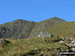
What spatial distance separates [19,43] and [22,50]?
3.96 metres

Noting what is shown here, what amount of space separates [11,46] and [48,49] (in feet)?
16.8

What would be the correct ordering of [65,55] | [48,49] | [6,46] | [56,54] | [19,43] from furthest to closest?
[19,43]
[6,46]
[48,49]
[56,54]
[65,55]

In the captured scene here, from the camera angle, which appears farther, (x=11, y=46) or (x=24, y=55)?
(x=11, y=46)

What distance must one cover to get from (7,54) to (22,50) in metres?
2.20

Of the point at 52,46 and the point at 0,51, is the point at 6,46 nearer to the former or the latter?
the point at 0,51

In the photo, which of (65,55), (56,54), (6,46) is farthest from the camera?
(6,46)

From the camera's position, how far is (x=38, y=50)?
28.0 meters

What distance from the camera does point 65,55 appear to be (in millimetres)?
23719

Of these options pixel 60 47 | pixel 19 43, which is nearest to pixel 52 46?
pixel 60 47

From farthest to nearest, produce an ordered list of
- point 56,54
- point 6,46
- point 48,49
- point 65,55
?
point 6,46, point 48,49, point 56,54, point 65,55

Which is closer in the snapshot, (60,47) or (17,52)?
(17,52)

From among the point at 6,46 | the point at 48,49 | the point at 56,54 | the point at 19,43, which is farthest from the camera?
the point at 19,43

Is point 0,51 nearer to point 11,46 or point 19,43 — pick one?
point 11,46

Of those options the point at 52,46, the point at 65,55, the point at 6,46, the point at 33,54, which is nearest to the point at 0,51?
the point at 6,46
